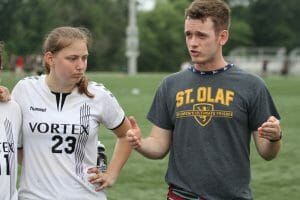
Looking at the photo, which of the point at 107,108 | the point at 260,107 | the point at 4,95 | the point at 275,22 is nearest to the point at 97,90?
the point at 107,108

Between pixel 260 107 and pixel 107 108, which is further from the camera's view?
pixel 107 108

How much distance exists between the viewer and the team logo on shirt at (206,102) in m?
3.81

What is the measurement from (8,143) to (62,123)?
33cm

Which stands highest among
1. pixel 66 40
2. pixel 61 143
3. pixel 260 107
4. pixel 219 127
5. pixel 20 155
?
pixel 66 40

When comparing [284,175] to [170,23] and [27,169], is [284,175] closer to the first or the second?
[27,169]

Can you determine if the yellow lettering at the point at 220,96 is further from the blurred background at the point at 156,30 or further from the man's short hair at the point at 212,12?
the blurred background at the point at 156,30

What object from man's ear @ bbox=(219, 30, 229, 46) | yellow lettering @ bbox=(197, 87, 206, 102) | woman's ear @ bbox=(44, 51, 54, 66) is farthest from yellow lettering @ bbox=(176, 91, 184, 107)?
woman's ear @ bbox=(44, 51, 54, 66)

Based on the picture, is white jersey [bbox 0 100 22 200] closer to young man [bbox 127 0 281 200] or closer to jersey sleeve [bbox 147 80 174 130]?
young man [bbox 127 0 281 200]

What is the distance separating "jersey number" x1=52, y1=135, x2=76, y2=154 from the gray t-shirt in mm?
640

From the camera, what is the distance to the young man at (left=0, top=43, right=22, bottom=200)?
12.1 feet

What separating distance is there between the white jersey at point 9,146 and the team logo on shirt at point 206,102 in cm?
98

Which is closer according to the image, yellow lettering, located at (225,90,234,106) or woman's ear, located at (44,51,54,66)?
yellow lettering, located at (225,90,234,106)

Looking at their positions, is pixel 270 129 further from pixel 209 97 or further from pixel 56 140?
pixel 56 140

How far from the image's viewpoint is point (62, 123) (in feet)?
12.6
